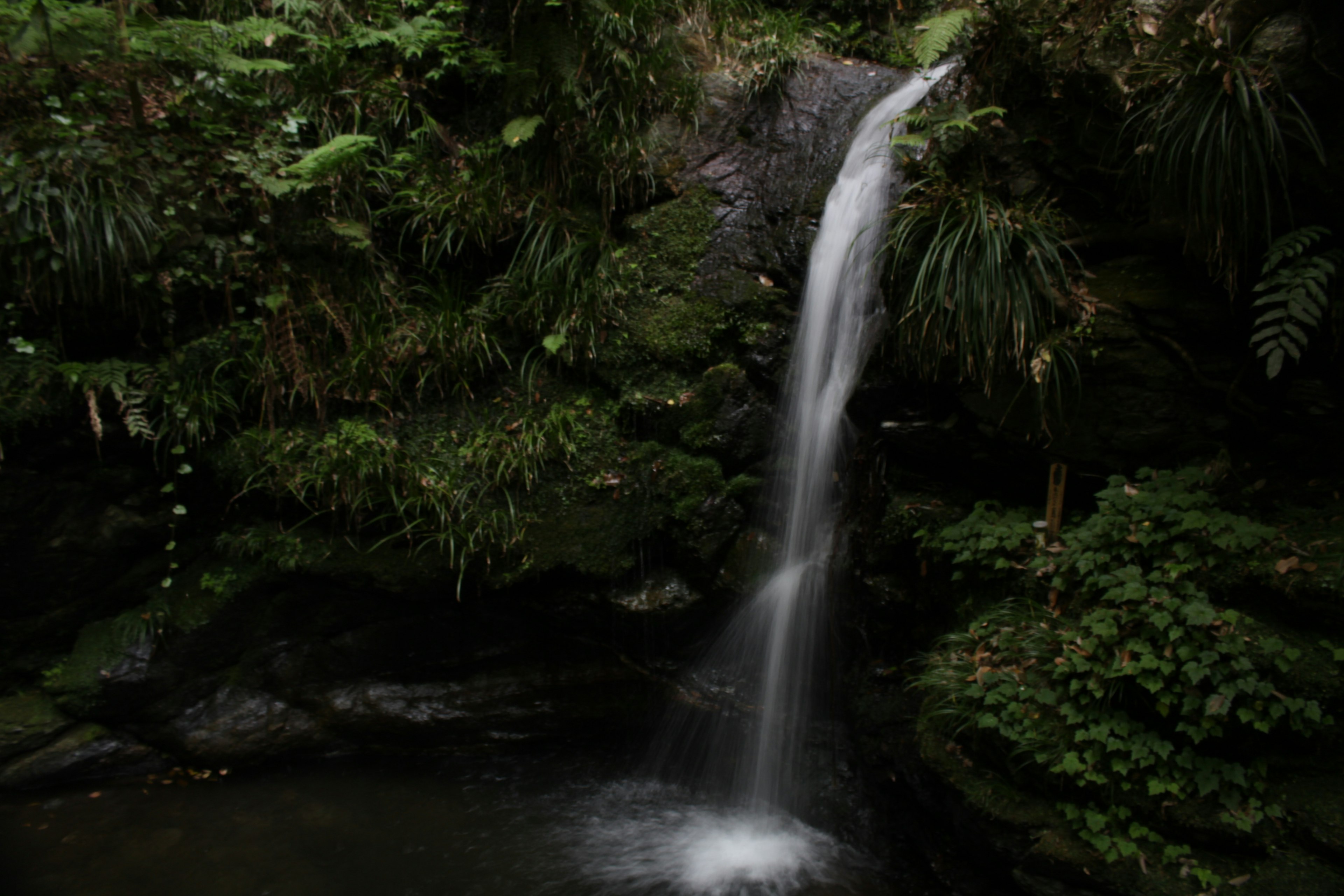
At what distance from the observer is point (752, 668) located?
4445 millimetres

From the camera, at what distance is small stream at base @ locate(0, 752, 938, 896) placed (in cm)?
357

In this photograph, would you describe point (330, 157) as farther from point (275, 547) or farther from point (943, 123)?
point (943, 123)

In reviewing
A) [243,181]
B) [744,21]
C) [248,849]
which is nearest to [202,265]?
[243,181]

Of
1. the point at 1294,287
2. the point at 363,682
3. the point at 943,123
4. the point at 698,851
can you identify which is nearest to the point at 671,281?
the point at 943,123

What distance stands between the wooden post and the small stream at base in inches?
74.9

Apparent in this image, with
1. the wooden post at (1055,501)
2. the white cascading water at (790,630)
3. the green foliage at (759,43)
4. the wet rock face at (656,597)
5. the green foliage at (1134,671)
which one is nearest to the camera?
the green foliage at (1134,671)

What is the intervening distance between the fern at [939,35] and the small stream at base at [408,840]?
4574 mm

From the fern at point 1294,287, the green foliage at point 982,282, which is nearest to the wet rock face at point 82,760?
the green foliage at point 982,282

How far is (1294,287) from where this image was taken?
9.30 ft

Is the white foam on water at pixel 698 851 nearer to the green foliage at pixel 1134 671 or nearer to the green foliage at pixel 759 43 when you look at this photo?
the green foliage at pixel 1134 671

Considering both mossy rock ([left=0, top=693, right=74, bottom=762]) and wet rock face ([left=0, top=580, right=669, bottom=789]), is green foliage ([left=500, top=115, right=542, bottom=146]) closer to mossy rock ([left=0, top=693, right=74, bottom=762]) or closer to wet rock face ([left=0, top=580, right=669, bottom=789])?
wet rock face ([left=0, top=580, right=669, bottom=789])

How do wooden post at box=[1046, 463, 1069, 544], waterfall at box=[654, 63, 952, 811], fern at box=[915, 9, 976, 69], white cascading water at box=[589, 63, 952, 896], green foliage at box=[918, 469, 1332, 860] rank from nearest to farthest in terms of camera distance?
green foliage at box=[918, 469, 1332, 860] < wooden post at box=[1046, 463, 1069, 544] < fern at box=[915, 9, 976, 69] < white cascading water at box=[589, 63, 952, 896] < waterfall at box=[654, 63, 952, 811]

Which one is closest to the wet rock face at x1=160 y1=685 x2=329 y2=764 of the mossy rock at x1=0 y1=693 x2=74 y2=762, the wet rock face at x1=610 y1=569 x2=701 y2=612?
the mossy rock at x1=0 y1=693 x2=74 y2=762

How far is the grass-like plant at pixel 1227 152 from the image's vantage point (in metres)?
2.87
